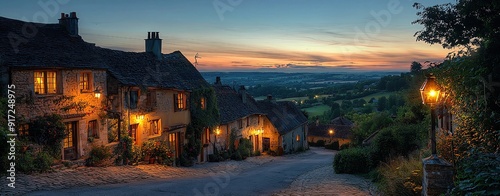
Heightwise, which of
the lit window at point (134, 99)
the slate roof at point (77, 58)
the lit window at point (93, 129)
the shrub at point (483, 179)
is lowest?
the lit window at point (93, 129)

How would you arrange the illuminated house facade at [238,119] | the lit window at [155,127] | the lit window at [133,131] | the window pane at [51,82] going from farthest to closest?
1. the illuminated house facade at [238,119]
2. the lit window at [155,127]
3. the lit window at [133,131]
4. the window pane at [51,82]

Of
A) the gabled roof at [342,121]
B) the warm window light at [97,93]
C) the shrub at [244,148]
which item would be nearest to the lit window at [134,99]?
the warm window light at [97,93]

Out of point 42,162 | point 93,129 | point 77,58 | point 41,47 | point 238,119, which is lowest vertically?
point 42,162

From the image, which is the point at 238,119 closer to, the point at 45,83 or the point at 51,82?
the point at 51,82

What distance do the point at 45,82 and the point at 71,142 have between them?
3171mm

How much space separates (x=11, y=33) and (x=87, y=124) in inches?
205

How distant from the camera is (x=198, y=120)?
1094 inches

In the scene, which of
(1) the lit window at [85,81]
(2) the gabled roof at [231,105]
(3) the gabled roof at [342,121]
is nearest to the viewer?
(1) the lit window at [85,81]

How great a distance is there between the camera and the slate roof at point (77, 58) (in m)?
16.6

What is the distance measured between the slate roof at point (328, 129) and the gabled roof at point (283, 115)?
14.1 m

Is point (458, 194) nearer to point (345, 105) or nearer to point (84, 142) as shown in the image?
point (84, 142)

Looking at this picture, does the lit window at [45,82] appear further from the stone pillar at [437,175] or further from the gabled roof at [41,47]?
the stone pillar at [437,175]

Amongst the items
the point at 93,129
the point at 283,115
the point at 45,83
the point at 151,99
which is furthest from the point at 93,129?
the point at 283,115

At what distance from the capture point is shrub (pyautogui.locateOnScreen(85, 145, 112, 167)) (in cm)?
1917
